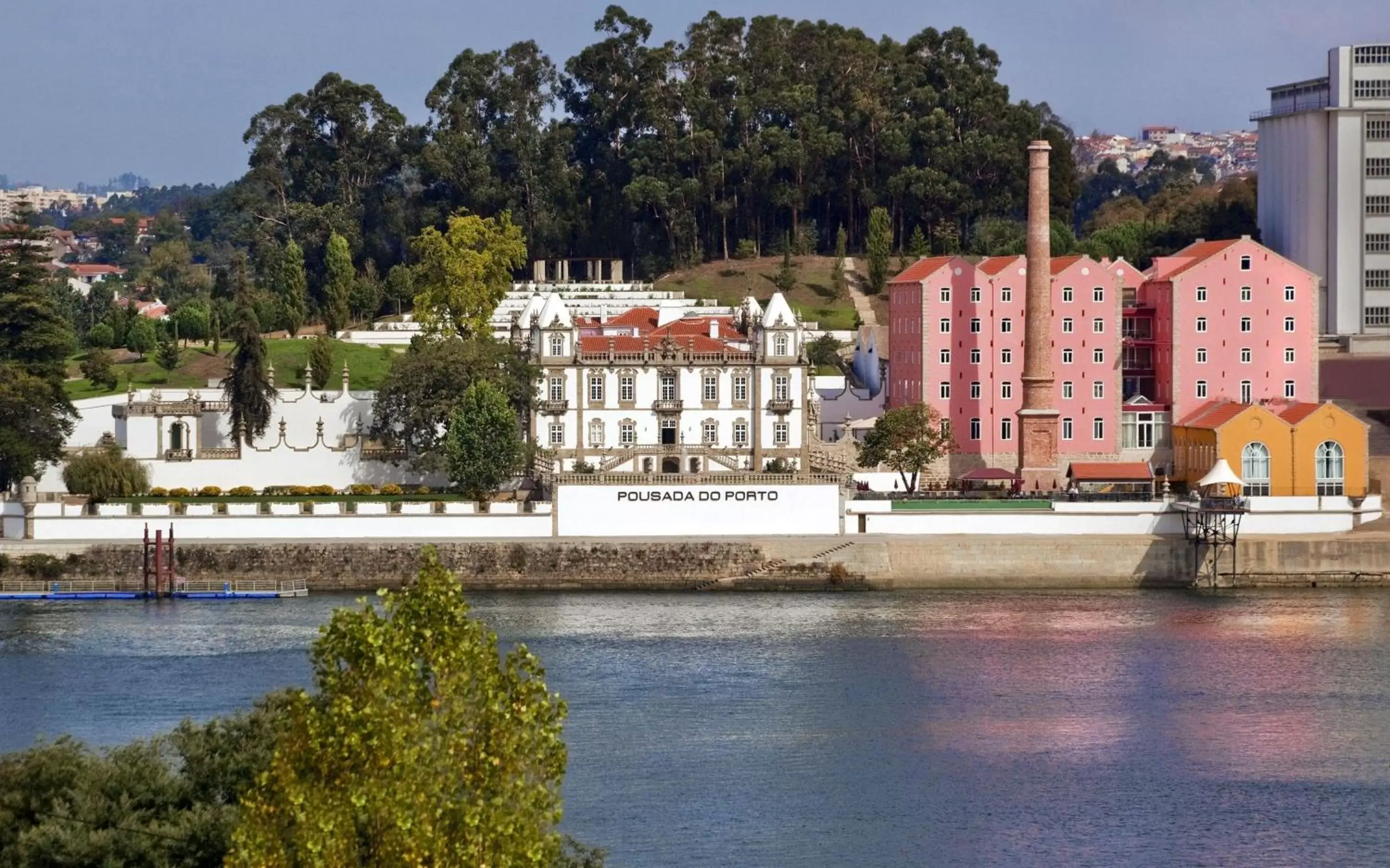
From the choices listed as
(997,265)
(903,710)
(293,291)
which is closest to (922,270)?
(997,265)

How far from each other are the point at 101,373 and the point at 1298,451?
38012 mm

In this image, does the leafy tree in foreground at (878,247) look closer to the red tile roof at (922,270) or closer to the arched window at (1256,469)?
the red tile roof at (922,270)

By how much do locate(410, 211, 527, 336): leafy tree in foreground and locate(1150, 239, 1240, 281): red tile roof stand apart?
69.7 ft

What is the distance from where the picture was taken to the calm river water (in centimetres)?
3803

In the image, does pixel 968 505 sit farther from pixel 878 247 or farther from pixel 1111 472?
pixel 878 247

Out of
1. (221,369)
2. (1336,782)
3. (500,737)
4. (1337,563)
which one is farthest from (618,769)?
(221,369)

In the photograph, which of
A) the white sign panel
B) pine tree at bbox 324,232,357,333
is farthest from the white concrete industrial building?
pine tree at bbox 324,232,357,333

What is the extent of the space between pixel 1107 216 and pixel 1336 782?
89.6 meters

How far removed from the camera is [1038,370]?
73000mm

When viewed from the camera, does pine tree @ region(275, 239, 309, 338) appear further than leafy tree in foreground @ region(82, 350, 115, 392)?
Yes

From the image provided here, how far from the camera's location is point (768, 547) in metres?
64.1

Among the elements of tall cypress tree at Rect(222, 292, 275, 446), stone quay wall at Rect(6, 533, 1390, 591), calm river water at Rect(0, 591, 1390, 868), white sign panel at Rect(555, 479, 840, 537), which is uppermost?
tall cypress tree at Rect(222, 292, 275, 446)

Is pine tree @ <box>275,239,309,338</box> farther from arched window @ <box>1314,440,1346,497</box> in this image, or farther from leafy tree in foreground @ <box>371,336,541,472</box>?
arched window @ <box>1314,440,1346,497</box>

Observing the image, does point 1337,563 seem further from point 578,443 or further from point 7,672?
point 7,672
